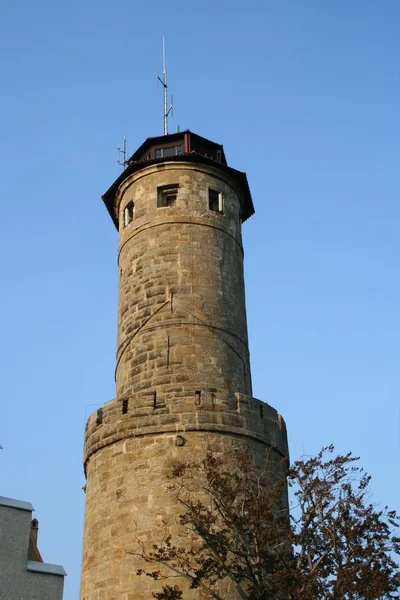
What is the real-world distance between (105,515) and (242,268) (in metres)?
7.62

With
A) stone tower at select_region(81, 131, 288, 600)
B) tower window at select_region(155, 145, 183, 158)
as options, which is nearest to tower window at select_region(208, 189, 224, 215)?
stone tower at select_region(81, 131, 288, 600)

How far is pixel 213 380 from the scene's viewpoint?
19188 millimetres

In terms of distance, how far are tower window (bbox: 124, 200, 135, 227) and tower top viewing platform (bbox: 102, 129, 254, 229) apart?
2.76 feet

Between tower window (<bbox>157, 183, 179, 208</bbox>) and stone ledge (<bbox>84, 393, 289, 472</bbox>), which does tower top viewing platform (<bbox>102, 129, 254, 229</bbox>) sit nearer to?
tower window (<bbox>157, 183, 179, 208</bbox>)

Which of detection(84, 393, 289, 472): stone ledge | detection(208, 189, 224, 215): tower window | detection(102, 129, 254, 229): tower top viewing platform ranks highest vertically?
detection(102, 129, 254, 229): tower top viewing platform

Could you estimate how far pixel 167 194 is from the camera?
72.7 ft

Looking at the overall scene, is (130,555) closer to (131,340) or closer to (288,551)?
(288,551)

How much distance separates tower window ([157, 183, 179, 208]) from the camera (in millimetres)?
21925

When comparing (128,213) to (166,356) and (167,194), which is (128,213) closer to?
(167,194)

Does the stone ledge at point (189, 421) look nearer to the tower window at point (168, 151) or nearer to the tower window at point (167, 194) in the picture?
the tower window at point (167, 194)

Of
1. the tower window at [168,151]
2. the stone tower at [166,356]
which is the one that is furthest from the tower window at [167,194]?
the tower window at [168,151]

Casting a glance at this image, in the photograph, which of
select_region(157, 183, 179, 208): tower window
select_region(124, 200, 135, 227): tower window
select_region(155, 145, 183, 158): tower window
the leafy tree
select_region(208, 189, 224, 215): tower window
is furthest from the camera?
select_region(155, 145, 183, 158): tower window

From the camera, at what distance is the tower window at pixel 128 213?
73.9ft

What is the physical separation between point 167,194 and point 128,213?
1266mm
